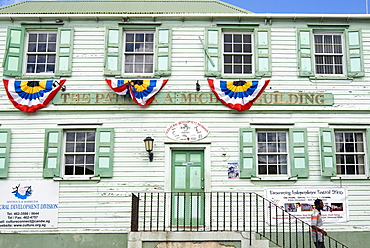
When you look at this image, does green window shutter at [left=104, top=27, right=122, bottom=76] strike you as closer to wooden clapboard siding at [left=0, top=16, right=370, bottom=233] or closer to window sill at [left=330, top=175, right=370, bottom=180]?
wooden clapboard siding at [left=0, top=16, right=370, bottom=233]

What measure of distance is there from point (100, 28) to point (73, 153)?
357 cm

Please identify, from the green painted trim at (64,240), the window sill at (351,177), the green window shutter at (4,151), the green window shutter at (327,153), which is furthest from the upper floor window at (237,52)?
the green window shutter at (4,151)

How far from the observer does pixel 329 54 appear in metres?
12.5

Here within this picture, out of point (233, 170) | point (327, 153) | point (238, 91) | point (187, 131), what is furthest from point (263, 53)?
point (233, 170)

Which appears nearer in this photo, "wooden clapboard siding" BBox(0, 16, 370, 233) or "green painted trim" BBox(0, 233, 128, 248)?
"green painted trim" BBox(0, 233, 128, 248)

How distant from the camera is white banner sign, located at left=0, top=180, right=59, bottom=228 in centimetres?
1160

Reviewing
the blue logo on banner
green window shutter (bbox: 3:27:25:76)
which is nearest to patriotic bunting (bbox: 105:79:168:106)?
green window shutter (bbox: 3:27:25:76)

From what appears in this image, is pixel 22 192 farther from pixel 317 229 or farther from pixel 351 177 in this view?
pixel 351 177

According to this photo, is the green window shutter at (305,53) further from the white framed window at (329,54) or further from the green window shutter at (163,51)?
the green window shutter at (163,51)

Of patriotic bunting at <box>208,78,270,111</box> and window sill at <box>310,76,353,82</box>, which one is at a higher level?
window sill at <box>310,76,353,82</box>

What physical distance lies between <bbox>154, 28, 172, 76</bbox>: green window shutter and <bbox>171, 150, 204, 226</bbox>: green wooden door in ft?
7.29

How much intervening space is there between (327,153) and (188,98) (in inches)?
154

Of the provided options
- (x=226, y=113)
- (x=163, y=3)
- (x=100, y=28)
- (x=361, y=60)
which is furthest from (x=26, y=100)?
(x=361, y=60)

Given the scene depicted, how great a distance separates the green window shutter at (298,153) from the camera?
38.5 ft
